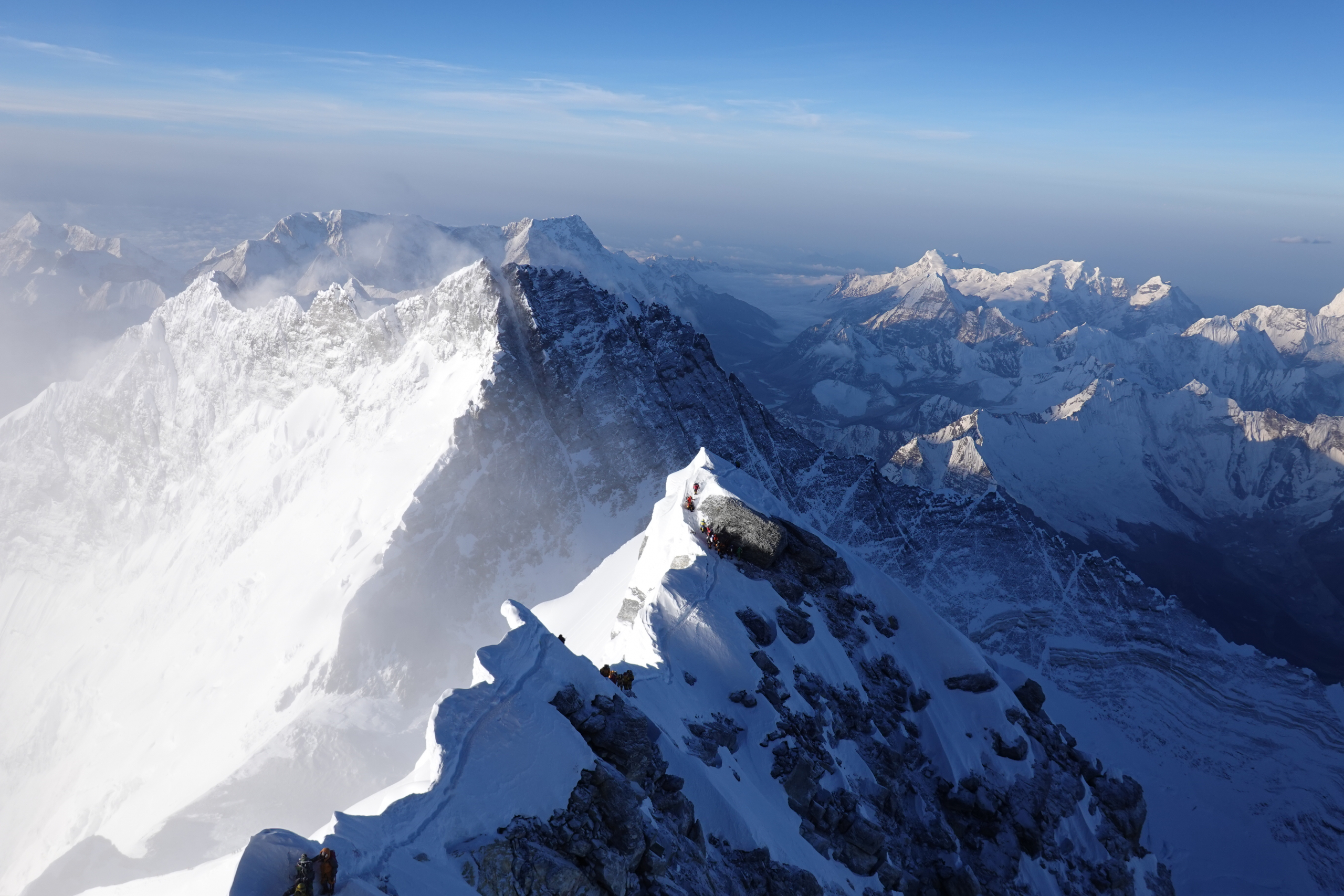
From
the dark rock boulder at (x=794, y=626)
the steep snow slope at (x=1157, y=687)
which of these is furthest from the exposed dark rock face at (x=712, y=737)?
the steep snow slope at (x=1157, y=687)

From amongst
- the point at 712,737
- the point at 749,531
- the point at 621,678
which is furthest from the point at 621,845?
the point at 749,531

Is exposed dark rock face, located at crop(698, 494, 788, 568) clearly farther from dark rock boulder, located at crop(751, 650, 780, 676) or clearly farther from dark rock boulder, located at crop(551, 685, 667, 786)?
dark rock boulder, located at crop(551, 685, 667, 786)

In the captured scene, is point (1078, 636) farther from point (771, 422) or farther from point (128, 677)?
point (128, 677)

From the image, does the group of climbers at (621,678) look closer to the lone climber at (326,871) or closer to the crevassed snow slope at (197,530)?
the lone climber at (326,871)

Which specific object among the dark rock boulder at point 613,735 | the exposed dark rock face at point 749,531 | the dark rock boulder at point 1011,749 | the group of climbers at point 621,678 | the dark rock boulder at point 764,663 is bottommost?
the dark rock boulder at point 1011,749

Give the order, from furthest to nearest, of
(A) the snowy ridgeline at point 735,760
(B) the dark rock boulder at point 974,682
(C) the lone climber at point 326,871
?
(B) the dark rock boulder at point 974,682
(A) the snowy ridgeline at point 735,760
(C) the lone climber at point 326,871

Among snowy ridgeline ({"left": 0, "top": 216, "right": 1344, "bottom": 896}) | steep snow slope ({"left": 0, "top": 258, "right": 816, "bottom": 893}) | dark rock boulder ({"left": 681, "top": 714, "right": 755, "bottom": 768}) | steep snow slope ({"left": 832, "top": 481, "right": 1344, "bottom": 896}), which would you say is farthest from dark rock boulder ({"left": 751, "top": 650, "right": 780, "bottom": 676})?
steep snow slope ({"left": 0, "top": 258, "right": 816, "bottom": 893})
